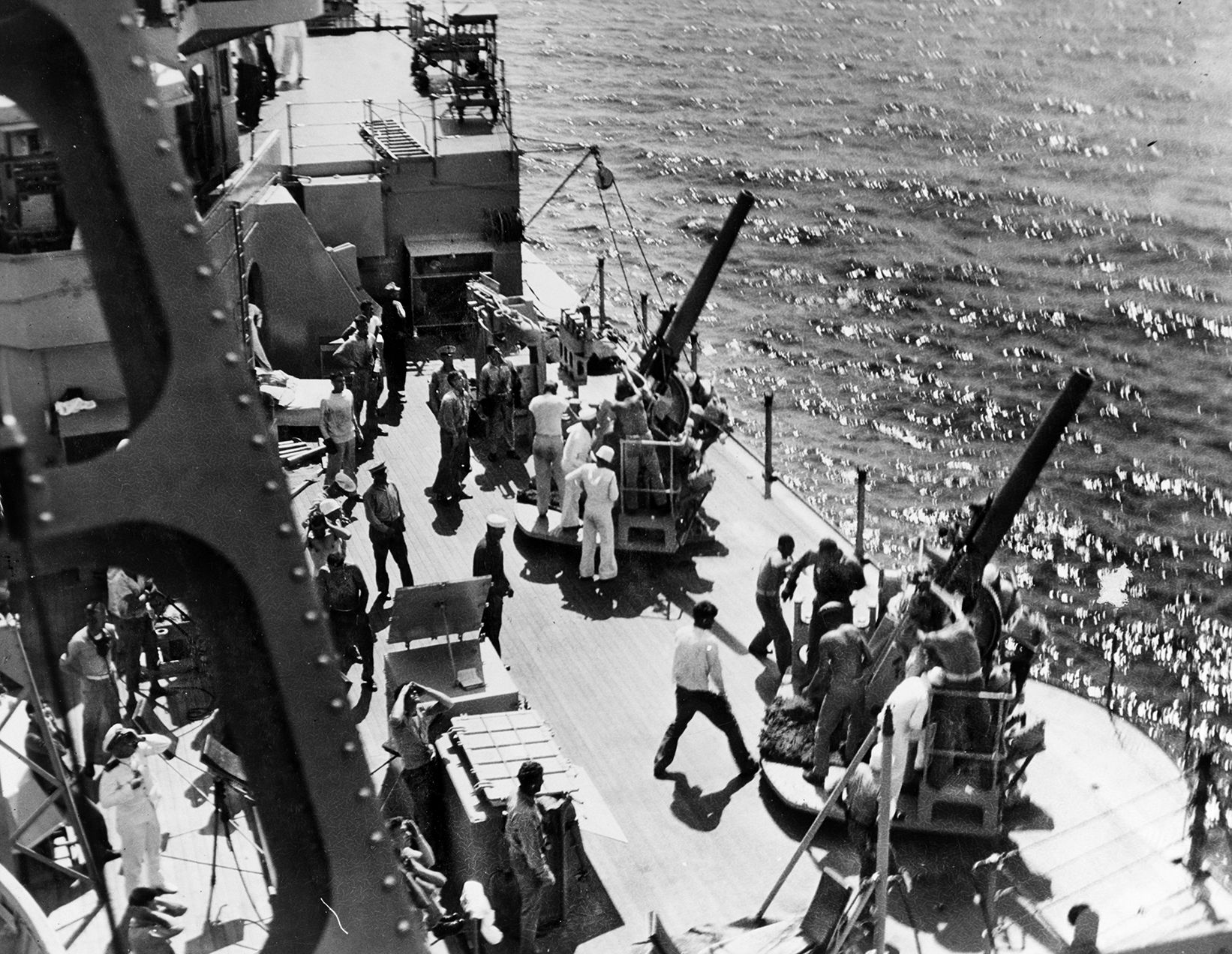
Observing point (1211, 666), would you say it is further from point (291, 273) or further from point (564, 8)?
point (564, 8)

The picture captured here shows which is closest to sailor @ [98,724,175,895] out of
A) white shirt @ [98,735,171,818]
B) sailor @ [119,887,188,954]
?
white shirt @ [98,735,171,818]

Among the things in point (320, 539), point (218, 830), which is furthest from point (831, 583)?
point (218, 830)

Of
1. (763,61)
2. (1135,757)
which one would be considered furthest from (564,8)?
(1135,757)

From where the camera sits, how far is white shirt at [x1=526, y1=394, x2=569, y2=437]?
15945 mm

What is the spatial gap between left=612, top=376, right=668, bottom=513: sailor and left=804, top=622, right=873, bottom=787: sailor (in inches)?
171

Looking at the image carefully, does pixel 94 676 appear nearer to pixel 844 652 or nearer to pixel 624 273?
pixel 844 652

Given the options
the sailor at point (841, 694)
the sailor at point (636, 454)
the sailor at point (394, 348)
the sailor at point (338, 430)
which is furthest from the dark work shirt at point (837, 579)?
the sailor at point (394, 348)

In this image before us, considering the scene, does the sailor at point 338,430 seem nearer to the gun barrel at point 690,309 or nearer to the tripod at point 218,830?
the gun barrel at point 690,309

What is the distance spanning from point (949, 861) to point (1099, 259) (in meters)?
38.4

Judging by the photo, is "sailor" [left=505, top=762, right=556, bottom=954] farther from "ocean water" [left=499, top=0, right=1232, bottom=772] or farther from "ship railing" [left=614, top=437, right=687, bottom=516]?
"ocean water" [left=499, top=0, right=1232, bottom=772]

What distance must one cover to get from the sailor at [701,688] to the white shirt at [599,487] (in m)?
3.43

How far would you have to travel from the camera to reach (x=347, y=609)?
12.4m

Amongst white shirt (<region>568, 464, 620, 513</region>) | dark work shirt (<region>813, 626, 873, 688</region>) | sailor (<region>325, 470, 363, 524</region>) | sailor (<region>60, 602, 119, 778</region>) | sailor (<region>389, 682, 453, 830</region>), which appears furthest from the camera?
sailor (<region>325, 470, 363, 524</region>)

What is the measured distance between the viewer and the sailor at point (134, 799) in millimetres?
8945
